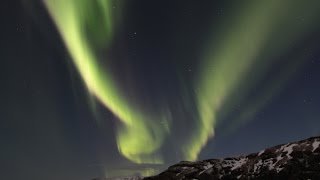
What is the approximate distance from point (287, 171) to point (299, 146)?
18.8 metres

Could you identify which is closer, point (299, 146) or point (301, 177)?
point (301, 177)

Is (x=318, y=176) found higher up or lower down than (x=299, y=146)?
lower down

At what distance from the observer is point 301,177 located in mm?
169875

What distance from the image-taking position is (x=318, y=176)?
529ft

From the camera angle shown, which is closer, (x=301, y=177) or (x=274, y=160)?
(x=301, y=177)

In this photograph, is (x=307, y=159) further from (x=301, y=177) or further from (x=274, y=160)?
(x=274, y=160)

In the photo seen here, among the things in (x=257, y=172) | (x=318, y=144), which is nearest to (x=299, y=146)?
(x=318, y=144)

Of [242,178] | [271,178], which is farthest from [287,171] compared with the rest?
[242,178]

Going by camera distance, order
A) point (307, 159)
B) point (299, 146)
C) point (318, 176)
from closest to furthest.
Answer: point (318, 176) < point (307, 159) < point (299, 146)

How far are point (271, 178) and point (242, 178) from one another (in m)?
16.0

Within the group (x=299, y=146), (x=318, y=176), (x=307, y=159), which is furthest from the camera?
(x=299, y=146)

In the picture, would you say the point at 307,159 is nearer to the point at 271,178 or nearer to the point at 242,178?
the point at 271,178

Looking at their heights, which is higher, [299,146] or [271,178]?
[299,146]

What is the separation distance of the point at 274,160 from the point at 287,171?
19067mm
